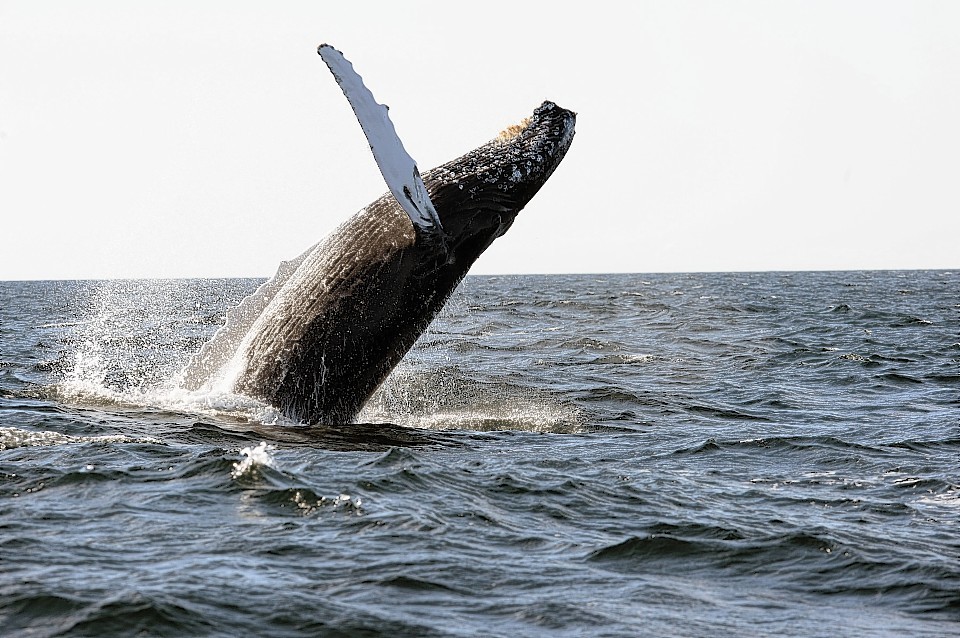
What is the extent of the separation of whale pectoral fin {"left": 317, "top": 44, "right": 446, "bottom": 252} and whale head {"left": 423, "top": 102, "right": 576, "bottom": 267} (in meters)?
0.94

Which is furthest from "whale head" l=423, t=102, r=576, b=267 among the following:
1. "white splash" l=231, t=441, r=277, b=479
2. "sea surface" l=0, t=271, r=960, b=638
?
"white splash" l=231, t=441, r=277, b=479

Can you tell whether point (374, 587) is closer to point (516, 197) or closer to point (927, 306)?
point (516, 197)

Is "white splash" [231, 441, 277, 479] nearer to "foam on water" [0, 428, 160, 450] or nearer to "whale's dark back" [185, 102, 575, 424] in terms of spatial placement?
"foam on water" [0, 428, 160, 450]

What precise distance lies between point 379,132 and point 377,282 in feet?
4.93

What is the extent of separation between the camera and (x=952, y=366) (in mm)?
15820

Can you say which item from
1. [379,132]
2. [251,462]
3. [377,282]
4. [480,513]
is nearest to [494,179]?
[377,282]

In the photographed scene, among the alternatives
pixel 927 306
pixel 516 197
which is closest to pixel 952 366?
pixel 516 197

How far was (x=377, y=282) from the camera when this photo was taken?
28.4ft

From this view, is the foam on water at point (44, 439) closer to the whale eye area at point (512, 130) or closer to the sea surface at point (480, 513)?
the sea surface at point (480, 513)

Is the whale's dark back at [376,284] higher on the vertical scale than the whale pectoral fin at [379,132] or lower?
lower

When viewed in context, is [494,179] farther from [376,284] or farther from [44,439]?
[44,439]

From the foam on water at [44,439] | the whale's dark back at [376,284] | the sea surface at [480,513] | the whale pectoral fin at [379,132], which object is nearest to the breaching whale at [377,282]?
the whale's dark back at [376,284]

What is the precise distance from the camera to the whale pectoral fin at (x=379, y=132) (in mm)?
7379

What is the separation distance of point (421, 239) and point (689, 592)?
4.15 m
